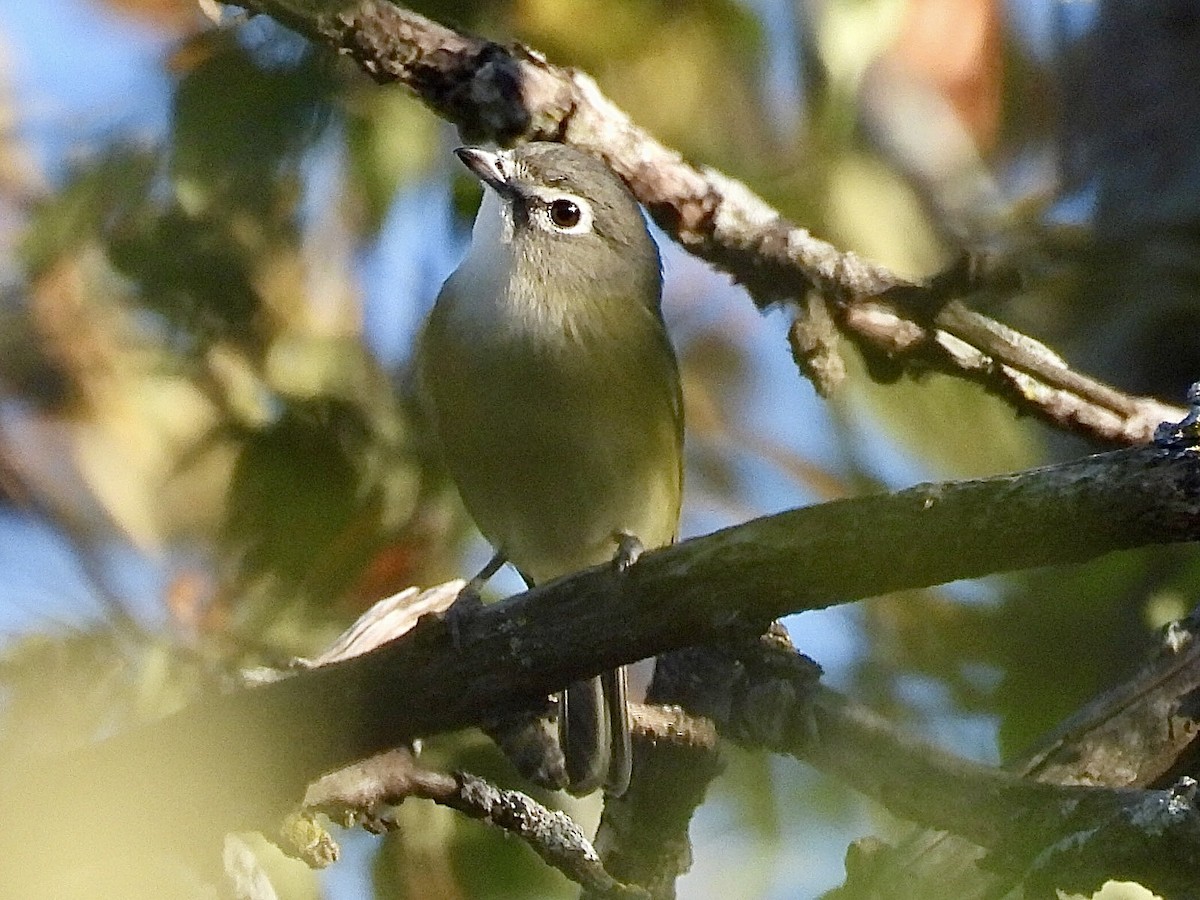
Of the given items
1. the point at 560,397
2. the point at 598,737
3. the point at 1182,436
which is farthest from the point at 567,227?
the point at 1182,436

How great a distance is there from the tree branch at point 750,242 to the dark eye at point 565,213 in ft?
1.43

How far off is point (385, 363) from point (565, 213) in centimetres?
60

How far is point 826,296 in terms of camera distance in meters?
3.55

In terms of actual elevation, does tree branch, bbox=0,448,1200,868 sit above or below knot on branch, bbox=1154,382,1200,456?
above

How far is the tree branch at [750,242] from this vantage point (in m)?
3.41

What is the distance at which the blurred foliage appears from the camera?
3.09 meters

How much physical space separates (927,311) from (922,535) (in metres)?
1.25

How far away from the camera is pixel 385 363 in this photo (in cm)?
409

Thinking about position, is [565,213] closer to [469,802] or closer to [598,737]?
[598,737]

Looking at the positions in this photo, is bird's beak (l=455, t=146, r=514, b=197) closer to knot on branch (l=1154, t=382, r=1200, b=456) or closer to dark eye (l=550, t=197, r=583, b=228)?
dark eye (l=550, t=197, r=583, b=228)

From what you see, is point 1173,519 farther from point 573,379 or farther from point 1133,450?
point 573,379

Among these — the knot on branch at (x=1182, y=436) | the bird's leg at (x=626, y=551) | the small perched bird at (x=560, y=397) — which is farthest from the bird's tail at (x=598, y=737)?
the knot on branch at (x=1182, y=436)

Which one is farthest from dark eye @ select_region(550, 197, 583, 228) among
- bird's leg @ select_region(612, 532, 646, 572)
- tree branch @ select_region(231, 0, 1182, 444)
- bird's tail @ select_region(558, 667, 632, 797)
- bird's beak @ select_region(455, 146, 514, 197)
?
bird's tail @ select_region(558, 667, 632, 797)

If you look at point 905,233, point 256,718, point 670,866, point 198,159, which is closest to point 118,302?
point 198,159
